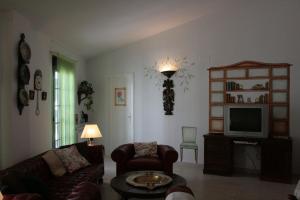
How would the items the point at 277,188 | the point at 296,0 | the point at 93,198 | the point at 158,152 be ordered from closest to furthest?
the point at 93,198, the point at 277,188, the point at 158,152, the point at 296,0

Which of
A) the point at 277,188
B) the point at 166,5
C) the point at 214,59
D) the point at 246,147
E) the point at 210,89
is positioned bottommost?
the point at 277,188

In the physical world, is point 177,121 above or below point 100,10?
below

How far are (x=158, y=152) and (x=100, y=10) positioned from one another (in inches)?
102

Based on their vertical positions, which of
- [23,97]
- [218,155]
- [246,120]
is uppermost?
[23,97]

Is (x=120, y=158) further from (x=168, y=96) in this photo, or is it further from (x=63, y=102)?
(x=168, y=96)

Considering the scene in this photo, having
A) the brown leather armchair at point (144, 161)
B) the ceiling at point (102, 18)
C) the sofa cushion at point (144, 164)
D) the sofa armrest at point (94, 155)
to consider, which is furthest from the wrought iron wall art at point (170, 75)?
the sofa armrest at point (94, 155)

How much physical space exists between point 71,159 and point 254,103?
3592mm

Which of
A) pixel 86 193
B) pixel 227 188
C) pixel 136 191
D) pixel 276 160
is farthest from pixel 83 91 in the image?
pixel 276 160

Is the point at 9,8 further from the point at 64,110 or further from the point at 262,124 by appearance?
the point at 262,124

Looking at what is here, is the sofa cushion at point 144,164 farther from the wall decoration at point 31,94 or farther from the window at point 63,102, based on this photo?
the wall decoration at point 31,94

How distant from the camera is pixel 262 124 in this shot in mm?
4711

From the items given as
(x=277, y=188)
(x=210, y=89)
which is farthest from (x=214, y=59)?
(x=277, y=188)

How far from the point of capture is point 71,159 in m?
3.69

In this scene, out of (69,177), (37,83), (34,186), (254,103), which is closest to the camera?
(34,186)
